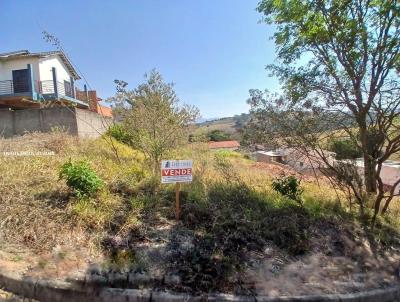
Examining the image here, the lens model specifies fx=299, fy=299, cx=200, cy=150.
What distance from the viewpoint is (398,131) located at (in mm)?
5441

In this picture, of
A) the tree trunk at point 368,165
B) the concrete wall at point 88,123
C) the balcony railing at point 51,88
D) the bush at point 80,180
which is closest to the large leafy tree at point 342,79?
the tree trunk at point 368,165

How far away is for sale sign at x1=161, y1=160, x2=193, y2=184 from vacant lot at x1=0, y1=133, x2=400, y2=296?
0.58m

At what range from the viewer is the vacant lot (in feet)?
10.9

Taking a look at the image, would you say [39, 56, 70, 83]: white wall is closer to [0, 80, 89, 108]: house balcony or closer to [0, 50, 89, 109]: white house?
[0, 50, 89, 109]: white house

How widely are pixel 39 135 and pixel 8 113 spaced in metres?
2.42

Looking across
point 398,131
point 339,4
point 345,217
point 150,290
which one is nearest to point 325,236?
point 345,217

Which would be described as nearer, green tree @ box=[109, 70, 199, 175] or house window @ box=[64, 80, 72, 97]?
green tree @ box=[109, 70, 199, 175]

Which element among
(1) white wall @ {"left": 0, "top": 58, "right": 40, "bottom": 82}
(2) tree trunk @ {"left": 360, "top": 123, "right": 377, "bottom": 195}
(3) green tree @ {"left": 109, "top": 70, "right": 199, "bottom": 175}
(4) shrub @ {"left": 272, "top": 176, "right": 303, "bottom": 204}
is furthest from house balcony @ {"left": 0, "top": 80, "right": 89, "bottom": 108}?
(2) tree trunk @ {"left": 360, "top": 123, "right": 377, "bottom": 195}

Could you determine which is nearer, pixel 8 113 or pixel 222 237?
pixel 222 237

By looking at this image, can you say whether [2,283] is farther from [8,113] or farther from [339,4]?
[8,113]

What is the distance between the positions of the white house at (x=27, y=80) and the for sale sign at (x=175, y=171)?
1330 cm

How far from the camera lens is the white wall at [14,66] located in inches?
659

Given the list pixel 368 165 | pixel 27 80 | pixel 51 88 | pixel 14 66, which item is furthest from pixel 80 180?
pixel 14 66

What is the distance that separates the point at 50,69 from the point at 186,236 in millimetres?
17586
